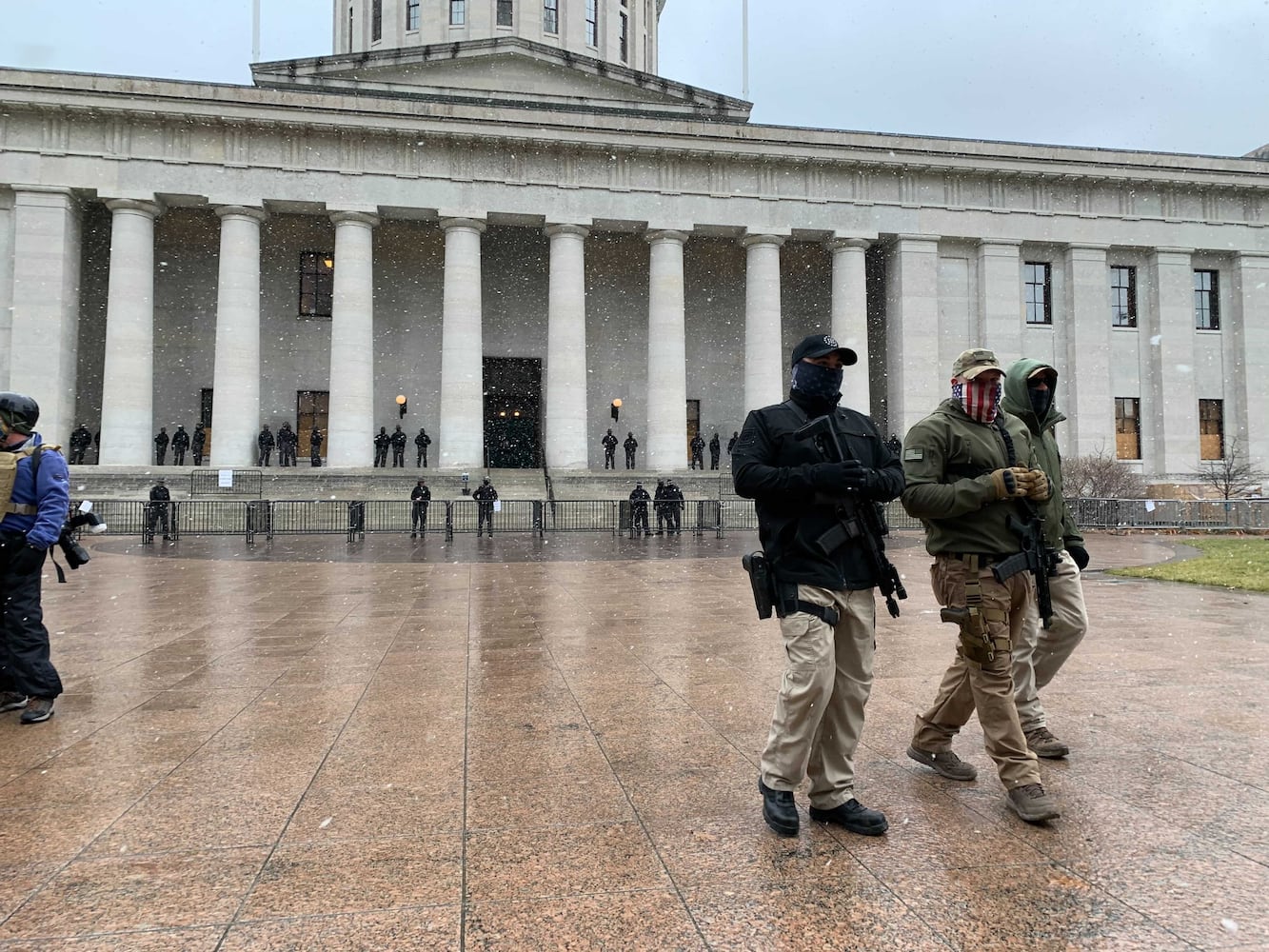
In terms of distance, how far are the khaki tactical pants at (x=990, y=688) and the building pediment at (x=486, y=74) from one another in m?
41.9

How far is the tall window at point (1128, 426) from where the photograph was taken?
39750 millimetres

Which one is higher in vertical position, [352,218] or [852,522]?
[352,218]

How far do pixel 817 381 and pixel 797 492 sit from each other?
0.60 meters

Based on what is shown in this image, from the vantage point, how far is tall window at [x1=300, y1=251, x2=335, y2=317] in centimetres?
3853

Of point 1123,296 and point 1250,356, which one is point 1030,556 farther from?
point 1250,356

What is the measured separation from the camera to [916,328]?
3741 cm

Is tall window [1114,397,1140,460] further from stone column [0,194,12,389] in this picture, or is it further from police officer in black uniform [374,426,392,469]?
stone column [0,194,12,389]

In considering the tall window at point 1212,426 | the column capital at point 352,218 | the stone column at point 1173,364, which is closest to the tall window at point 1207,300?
the stone column at point 1173,364

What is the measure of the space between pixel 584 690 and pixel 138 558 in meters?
14.8

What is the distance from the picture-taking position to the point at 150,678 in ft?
22.2

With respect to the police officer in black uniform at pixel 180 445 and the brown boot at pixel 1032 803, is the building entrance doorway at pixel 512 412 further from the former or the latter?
the brown boot at pixel 1032 803

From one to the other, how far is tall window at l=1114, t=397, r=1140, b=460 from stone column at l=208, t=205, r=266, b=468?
1522 inches

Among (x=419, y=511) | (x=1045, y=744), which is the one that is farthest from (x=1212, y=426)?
(x=1045, y=744)

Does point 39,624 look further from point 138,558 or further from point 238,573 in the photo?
point 138,558
